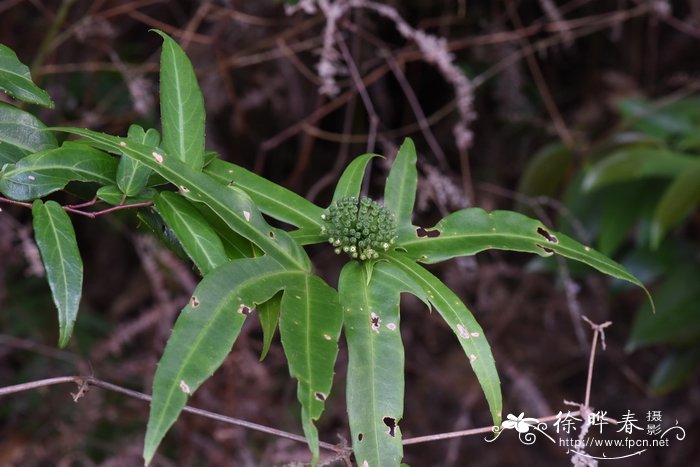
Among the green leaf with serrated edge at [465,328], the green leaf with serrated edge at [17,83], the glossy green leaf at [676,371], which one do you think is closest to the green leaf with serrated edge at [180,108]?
the green leaf with serrated edge at [17,83]

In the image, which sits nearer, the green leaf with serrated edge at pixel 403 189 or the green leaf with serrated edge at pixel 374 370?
the green leaf with serrated edge at pixel 374 370

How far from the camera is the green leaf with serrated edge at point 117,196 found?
0.74m

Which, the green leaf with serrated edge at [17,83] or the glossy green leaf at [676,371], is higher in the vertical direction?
the glossy green leaf at [676,371]

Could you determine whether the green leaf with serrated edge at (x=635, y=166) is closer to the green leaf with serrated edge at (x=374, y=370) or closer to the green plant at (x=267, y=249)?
the green plant at (x=267, y=249)

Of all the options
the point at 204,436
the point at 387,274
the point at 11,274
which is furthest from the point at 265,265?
the point at 11,274

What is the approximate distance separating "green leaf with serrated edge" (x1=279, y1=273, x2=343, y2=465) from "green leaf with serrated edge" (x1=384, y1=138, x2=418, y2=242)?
5.7 inches

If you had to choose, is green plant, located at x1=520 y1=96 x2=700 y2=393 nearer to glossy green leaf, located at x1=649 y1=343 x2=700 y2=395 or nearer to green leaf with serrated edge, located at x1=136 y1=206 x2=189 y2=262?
glossy green leaf, located at x1=649 y1=343 x2=700 y2=395

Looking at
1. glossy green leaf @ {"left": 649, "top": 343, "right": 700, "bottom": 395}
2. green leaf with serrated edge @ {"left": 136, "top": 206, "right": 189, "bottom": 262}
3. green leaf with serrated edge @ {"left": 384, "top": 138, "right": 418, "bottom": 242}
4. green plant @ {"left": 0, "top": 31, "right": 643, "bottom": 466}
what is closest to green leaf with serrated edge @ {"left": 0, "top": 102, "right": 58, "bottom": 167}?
green plant @ {"left": 0, "top": 31, "right": 643, "bottom": 466}

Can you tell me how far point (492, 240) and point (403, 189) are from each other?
0.12 metres

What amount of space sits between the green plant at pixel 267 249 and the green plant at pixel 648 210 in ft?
3.66

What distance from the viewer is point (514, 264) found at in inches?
109

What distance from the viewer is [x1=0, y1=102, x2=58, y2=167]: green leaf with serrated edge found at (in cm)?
76

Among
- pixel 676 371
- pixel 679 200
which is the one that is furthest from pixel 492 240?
pixel 676 371

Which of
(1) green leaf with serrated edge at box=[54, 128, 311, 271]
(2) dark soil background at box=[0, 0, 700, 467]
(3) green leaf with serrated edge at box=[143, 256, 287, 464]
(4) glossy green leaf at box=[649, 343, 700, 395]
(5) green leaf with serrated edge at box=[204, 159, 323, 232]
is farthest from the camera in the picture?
(4) glossy green leaf at box=[649, 343, 700, 395]
